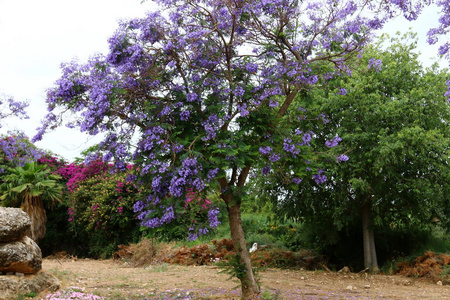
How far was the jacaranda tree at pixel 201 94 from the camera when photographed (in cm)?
689

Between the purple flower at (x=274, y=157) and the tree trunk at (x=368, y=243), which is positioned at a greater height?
the purple flower at (x=274, y=157)

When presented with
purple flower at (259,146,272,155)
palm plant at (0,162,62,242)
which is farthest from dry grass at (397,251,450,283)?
palm plant at (0,162,62,242)

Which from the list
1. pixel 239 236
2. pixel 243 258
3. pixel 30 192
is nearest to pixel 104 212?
pixel 30 192

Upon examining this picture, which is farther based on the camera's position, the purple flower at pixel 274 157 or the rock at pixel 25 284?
the rock at pixel 25 284

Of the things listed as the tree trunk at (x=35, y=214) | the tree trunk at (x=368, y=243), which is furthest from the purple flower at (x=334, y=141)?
the tree trunk at (x=35, y=214)

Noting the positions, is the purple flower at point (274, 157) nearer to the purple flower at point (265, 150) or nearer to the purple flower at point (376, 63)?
the purple flower at point (265, 150)

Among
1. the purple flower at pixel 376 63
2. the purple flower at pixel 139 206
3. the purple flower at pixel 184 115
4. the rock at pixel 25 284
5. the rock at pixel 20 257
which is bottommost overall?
the rock at pixel 25 284

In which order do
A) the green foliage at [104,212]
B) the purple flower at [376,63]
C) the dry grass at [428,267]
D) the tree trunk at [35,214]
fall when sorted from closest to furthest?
the purple flower at [376,63] → the dry grass at [428,267] → the tree trunk at [35,214] → the green foliage at [104,212]

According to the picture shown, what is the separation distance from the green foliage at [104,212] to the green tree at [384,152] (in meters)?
6.15

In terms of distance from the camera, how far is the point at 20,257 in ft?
26.6

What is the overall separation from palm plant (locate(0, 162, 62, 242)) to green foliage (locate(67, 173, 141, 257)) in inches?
47.1

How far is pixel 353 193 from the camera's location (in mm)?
12312

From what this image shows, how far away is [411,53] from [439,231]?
6.16 meters

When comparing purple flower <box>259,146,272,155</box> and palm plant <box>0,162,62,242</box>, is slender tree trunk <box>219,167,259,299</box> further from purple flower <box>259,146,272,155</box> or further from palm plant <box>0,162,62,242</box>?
palm plant <box>0,162,62,242</box>
